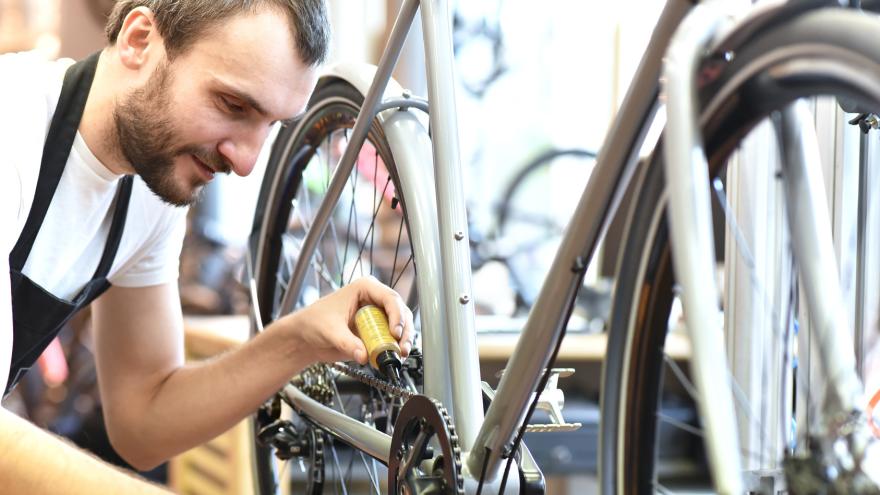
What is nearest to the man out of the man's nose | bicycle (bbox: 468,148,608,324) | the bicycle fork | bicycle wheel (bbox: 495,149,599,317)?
the man's nose

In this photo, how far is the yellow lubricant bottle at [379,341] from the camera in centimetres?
102

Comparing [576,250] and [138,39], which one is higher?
[138,39]

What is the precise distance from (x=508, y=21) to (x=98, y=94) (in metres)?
3.87

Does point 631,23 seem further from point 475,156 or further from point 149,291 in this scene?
point 149,291

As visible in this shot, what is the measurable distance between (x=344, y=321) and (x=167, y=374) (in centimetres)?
40

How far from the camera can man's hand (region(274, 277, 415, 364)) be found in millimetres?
1057

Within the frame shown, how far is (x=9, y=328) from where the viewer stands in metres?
0.99

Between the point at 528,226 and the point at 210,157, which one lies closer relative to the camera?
the point at 210,157

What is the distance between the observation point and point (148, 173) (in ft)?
3.78

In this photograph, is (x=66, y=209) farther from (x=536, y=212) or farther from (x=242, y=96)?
(x=536, y=212)

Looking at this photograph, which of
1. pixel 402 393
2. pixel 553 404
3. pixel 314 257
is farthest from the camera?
pixel 314 257

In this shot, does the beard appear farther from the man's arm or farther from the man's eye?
the man's arm

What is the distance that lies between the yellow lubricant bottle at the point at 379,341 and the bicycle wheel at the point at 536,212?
2.86 metres

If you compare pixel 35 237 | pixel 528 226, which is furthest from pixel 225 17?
pixel 528 226
